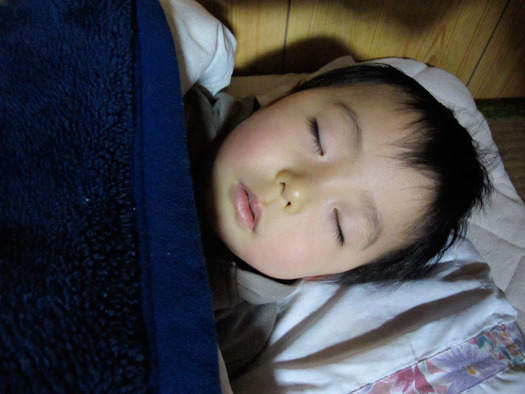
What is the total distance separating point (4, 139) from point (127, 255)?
217mm

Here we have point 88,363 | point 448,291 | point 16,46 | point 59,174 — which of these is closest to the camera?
point 88,363

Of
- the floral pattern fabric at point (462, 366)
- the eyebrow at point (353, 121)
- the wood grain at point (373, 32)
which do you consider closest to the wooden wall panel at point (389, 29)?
the wood grain at point (373, 32)

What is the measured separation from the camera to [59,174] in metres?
0.45

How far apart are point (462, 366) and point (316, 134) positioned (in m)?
0.50

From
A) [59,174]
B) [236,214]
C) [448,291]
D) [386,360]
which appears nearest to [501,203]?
[448,291]

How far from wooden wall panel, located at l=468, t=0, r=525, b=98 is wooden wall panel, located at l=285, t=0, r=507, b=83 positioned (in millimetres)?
39

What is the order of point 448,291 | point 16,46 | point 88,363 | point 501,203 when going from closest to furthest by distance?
1. point 88,363
2. point 16,46
3. point 448,291
4. point 501,203

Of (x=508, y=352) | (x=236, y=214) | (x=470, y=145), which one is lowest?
(x=508, y=352)

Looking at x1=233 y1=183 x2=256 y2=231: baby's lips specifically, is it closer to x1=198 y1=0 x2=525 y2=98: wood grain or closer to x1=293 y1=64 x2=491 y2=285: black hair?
x1=293 y1=64 x2=491 y2=285: black hair

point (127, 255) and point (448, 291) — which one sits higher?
point (127, 255)

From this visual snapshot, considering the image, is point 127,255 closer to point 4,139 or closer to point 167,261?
point 167,261

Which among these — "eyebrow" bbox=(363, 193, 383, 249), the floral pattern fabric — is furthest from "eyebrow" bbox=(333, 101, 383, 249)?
the floral pattern fabric

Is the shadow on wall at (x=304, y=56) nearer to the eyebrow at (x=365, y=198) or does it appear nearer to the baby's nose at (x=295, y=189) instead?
the eyebrow at (x=365, y=198)

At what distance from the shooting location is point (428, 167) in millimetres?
680
